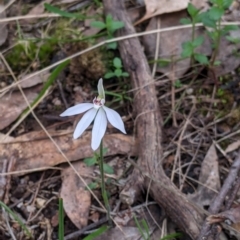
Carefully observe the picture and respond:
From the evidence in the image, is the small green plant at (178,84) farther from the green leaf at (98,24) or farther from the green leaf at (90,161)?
the green leaf at (90,161)

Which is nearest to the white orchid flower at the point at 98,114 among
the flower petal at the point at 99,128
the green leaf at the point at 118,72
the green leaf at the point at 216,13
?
the flower petal at the point at 99,128

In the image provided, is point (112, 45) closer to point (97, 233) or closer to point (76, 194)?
point (76, 194)

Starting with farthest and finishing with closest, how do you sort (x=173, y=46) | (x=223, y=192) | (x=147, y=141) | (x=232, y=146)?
1. (x=173, y=46)
2. (x=232, y=146)
3. (x=147, y=141)
4. (x=223, y=192)

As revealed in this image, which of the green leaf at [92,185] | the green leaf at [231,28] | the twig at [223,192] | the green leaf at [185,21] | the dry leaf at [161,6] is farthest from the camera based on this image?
the dry leaf at [161,6]

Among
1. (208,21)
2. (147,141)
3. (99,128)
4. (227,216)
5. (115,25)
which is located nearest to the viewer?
(99,128)

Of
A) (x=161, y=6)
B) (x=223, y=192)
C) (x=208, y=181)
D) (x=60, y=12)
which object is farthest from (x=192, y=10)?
(x=223, y=192)

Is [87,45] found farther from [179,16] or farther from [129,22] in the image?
[179,16]
